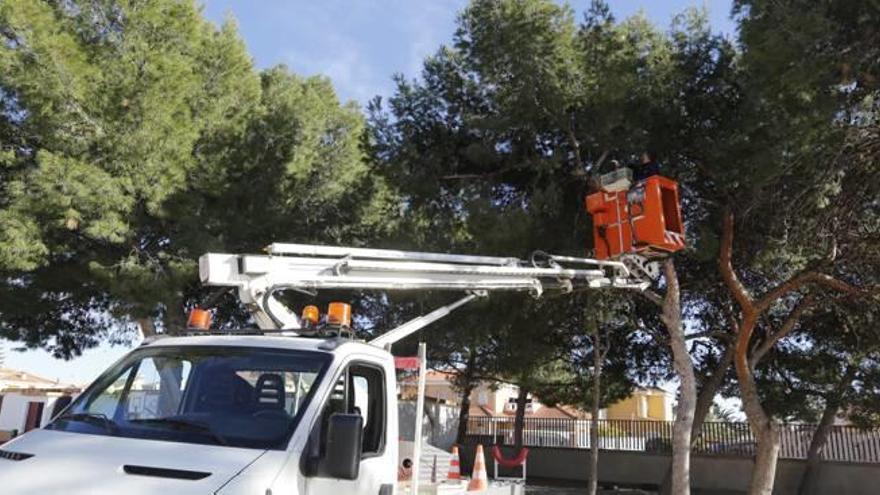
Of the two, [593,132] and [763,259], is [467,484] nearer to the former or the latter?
[593,132]

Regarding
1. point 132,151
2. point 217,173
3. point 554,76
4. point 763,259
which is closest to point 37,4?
point 132,151

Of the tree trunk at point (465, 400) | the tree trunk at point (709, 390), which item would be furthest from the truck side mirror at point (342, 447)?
the tree trunk at point (465, 400)

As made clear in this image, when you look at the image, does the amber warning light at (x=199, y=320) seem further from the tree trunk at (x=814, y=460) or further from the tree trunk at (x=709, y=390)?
the tree trunk at (x=814, y=460)

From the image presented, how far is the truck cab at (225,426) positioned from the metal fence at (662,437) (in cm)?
1862

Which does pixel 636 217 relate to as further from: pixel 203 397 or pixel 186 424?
pixel 186 424

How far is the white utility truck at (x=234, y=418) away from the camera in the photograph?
134 inches

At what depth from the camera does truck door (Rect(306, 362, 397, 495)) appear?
4.14 meters

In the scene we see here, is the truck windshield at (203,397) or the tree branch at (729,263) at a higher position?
the tree branch at (729,263)

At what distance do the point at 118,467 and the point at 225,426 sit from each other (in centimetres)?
58

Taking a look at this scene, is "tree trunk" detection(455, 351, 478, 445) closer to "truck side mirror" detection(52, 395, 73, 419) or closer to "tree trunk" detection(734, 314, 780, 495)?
"tree trunk" detection(734, 314, 780, 495)

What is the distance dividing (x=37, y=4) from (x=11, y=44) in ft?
2.58

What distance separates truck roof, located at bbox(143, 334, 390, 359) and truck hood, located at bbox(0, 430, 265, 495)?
32.1 inches

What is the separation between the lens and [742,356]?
1395 centimetres

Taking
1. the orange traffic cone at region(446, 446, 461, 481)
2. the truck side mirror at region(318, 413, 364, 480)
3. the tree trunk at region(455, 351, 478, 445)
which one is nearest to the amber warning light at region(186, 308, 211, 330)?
the truck side mirror at region(318, 413, 364, 480)
